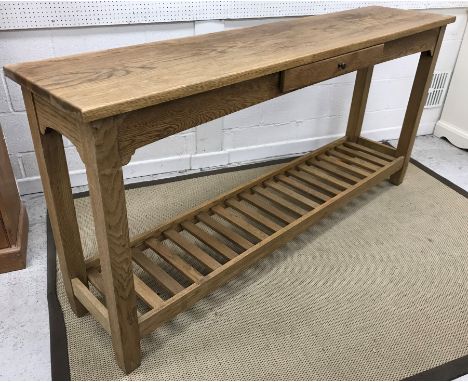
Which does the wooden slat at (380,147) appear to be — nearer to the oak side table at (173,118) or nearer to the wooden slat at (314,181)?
the oak side table at (173,118)

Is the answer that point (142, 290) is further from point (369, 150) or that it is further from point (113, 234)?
point (369, 150)

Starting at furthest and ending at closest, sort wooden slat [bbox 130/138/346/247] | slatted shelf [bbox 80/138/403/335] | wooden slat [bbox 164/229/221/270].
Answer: wooden slat [bbox 130/138/346/247] → wooden slat [bbox 164/229/221/270] → slatted shelf [bbox 80/138/403/335]

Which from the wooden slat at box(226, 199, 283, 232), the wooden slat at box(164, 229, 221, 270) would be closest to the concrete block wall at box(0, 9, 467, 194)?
the wooden slat at box(226, 199, 283, 232)

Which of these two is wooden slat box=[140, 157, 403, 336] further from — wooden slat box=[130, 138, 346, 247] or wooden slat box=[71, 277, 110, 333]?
wooden slat box=[130, 138, 346, 247]

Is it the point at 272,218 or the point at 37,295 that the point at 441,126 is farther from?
the point at 37,295

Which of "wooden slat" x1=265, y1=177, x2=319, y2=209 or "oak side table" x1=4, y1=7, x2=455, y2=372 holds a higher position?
"oak side table" x1=4, y1=7, x2=455, y2=372

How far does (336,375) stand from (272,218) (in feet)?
2.93

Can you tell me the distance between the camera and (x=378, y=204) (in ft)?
7.59

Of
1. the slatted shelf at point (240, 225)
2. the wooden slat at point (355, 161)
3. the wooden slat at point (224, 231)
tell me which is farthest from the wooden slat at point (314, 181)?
the wooden slat at point (224, 231)

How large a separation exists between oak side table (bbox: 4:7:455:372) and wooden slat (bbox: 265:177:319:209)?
15 millimetres

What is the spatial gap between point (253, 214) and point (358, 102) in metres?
1.03

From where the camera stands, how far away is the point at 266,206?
6.78 ft

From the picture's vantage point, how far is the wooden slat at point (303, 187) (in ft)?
7.04

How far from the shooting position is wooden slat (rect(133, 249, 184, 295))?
155cm
